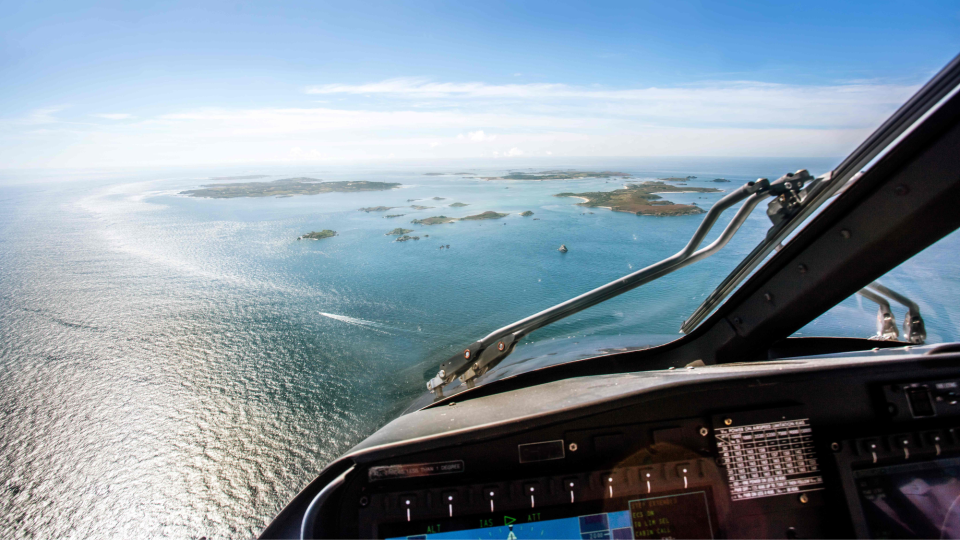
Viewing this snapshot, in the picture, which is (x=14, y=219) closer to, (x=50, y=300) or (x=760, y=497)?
(x=50, y=300)

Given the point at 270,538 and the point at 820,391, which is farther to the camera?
the point at 820,391

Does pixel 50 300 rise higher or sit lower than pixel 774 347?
higher

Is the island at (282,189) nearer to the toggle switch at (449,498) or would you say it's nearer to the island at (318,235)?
the island at (318,235)

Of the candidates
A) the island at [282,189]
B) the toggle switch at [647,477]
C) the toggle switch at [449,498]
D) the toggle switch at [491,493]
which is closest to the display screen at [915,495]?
the toggle switch at [647,477]

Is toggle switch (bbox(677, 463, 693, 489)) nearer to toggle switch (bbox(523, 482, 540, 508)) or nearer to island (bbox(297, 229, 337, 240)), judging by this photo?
toggle switch (bbox(523, 482, 540, 508))

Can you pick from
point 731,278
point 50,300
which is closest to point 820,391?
point 731,278

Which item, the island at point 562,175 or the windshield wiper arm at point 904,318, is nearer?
the windshield wiper arm at point 904,318

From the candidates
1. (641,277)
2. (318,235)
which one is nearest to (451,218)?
(318,235)
